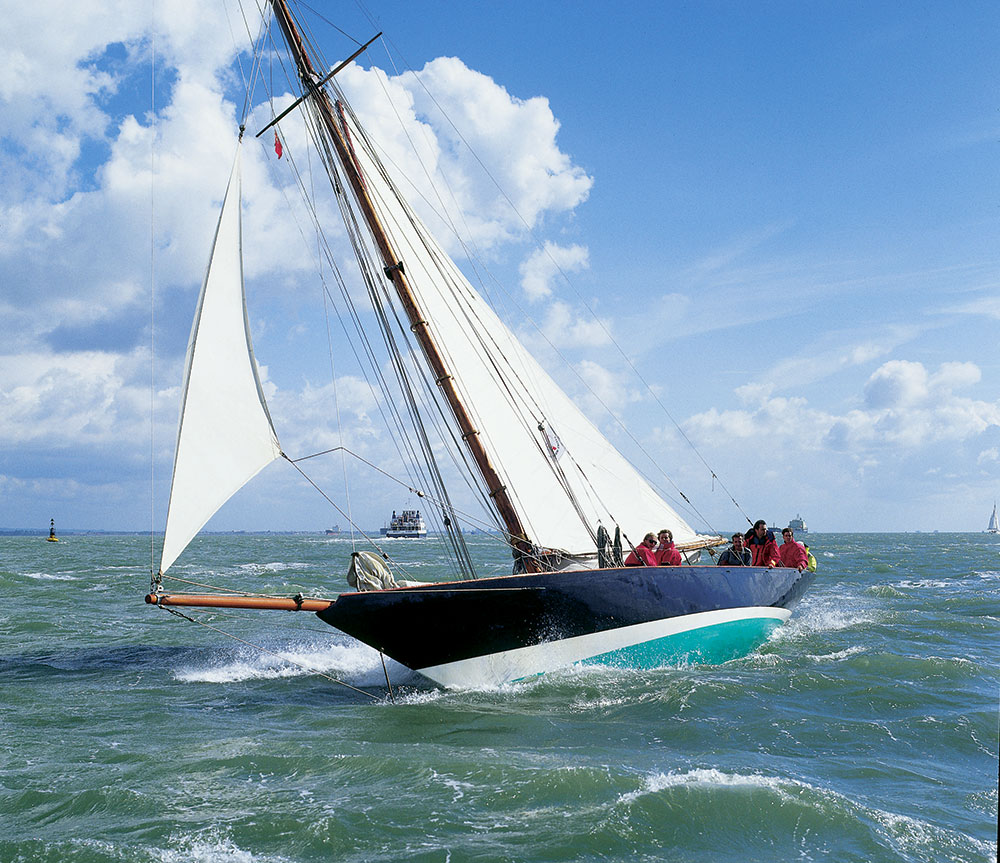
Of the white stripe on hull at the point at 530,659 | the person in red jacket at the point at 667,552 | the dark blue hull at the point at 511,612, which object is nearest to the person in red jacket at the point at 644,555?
the person in red jacket at the point at 667,552

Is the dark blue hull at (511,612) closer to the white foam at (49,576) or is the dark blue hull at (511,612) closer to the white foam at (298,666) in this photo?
the white foam at (298,666)

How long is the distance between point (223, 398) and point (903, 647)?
13710 mm

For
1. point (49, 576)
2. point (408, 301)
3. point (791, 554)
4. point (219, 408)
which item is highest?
point (408, 301)

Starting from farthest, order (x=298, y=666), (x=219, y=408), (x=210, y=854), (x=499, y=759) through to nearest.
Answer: (x=298, y=666)
(x=219, y=408)
(x=499, y=759)
(x=210, y=854)

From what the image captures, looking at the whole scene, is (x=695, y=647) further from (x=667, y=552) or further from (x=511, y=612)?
(x=511, y=612)

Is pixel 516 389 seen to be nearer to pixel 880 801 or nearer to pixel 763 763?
pixel 763 763

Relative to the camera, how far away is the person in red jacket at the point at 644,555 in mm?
13133

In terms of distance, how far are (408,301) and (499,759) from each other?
778cm

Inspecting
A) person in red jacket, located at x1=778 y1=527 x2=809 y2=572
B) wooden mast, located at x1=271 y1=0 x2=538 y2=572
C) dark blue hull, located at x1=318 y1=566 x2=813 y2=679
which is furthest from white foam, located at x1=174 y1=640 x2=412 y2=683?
person in red jacket, located at x1=778 y1=527 x2=809 y2=572

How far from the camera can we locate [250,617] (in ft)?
68.2

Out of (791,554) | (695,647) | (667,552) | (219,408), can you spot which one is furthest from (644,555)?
(219,408)

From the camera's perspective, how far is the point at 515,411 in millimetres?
14883

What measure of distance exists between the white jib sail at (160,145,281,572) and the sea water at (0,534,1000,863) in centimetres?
264

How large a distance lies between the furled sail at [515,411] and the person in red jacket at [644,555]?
91 centimetres
